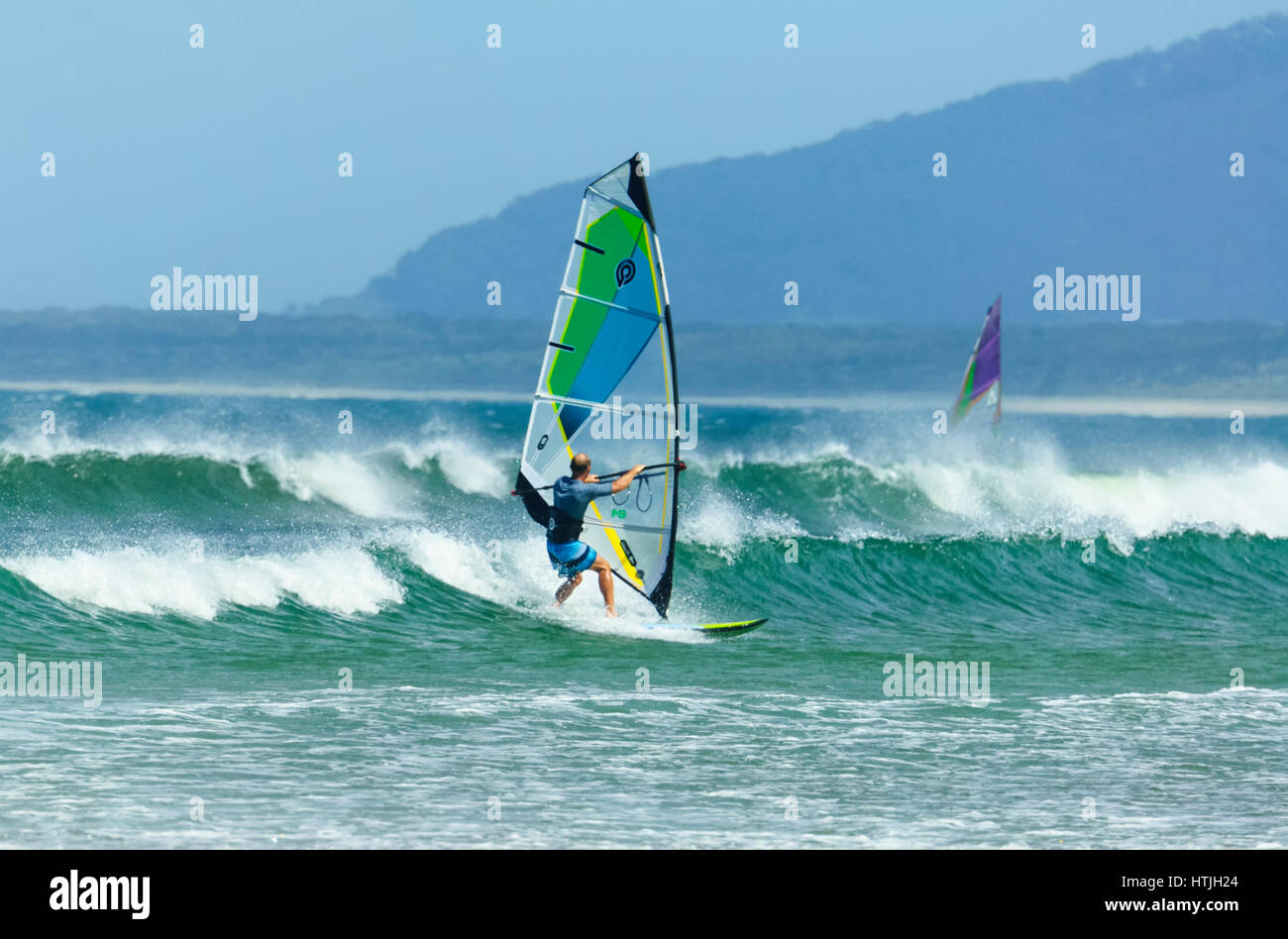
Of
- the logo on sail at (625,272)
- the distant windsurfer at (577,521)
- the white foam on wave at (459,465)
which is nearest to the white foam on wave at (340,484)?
the white foam on wave at (459,465)

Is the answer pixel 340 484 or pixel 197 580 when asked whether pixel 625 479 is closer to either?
pixel 197 580

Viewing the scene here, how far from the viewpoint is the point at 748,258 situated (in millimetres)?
164500

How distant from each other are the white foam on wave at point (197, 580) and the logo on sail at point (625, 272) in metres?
4.29

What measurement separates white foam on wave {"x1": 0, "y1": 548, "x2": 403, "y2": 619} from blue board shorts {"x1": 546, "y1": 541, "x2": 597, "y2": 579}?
2.74m

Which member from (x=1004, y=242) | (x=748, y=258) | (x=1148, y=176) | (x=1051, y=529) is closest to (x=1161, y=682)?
(x=1051, y=529)

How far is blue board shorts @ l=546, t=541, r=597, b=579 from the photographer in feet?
43.3

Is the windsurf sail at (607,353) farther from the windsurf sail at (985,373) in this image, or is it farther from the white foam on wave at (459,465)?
the windsurf sail at (985,373)

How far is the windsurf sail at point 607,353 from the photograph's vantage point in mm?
12914

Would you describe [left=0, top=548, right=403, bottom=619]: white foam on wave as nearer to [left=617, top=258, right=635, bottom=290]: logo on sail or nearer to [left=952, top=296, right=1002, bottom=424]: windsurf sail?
[left=617, top=258, right=635, bottom=290]: logo on sail

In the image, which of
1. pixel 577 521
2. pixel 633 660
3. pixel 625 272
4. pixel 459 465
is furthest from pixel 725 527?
pixel 459 465

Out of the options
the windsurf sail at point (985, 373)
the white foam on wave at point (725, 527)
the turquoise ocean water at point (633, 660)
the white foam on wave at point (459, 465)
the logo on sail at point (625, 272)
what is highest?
the windsurf sail at point (985, 373)

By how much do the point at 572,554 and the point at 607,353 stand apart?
168cm

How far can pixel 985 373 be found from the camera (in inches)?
1153
